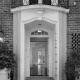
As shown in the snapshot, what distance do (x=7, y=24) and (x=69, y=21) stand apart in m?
3.09

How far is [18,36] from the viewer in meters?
10.6

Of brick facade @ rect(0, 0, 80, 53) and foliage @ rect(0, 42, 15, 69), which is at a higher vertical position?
brick facade @ rect(0, 0, 80, 53)

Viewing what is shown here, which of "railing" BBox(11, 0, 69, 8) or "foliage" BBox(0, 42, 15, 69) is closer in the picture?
"foliage" BBox(0, 42, 15, 69)

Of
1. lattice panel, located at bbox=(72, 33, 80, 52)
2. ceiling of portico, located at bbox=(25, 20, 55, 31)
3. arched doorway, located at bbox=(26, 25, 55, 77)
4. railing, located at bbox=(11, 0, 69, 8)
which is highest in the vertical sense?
railing, located at bbox=(11, 0, 69, 8)

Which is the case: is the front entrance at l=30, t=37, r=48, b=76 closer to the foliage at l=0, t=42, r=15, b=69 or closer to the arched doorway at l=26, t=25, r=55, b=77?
the arched doorway at l=26, t=25, r=55, b=77

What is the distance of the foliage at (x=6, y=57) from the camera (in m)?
9.42

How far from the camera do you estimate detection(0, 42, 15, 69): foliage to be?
9.42 metres

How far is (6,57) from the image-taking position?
371 inches

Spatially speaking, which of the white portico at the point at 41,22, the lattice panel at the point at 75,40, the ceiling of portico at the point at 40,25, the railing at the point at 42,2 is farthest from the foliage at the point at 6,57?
the lattice panel at the point at 75,40

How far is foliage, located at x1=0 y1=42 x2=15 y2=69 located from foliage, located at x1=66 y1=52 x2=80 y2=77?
2.51 m

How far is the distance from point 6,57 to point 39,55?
4.13 metres

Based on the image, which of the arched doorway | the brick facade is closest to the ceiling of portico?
the brick facade

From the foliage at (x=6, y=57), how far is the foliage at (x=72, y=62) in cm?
251

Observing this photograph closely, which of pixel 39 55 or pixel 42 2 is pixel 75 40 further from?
pixel 39 55
